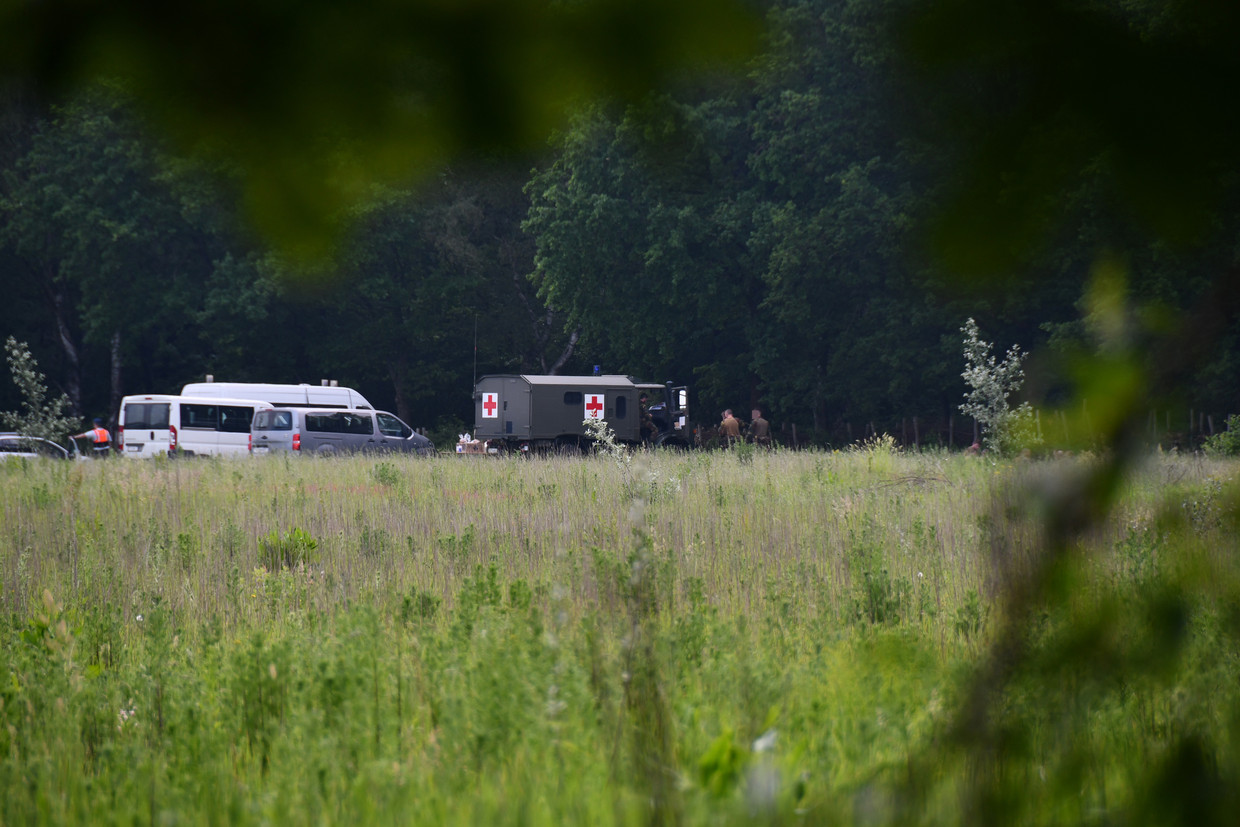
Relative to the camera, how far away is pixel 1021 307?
154 cm

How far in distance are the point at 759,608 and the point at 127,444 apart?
21834 mm

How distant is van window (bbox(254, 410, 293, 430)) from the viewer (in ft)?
70.9

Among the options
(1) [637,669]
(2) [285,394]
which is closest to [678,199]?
(1) [637,669]

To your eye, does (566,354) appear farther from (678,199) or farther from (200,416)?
(678,199)

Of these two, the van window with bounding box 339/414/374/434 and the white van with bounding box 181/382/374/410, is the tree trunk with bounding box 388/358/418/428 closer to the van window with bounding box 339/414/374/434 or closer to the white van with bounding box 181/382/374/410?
the white van with bounding box 181/382/374/410

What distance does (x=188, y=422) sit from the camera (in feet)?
77.5

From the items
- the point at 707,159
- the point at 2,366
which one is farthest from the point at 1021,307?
the point at 2,366

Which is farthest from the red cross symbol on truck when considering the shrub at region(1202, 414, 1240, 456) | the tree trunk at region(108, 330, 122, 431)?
the tree trunk at region(108, 330, 122, 431)

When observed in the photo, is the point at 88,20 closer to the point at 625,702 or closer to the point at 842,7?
the point at 842,7

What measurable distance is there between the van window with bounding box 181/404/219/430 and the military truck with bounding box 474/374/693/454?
241 inches

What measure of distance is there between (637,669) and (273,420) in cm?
2048

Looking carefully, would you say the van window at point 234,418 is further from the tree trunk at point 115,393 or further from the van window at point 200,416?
the tree trunk at point 115,393

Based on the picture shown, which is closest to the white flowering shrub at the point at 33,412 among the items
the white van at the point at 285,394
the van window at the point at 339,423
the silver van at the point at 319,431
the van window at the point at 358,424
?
the white van at the point at 285,394

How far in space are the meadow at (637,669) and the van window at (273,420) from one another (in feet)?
44.6
